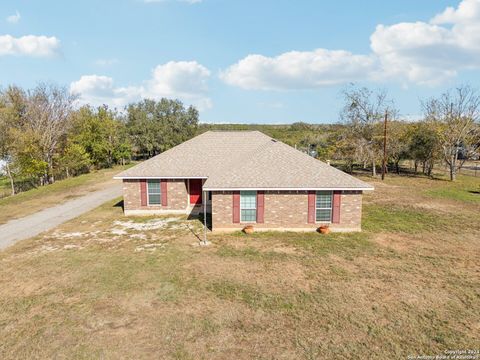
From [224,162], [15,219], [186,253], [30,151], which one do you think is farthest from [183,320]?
[30,151]

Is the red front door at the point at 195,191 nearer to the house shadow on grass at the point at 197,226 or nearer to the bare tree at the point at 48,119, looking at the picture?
the house shadow on grass at the point at 197,226

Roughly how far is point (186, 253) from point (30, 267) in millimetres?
6656

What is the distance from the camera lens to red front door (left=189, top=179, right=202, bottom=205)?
22275mm

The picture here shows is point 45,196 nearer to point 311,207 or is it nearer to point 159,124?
point 311,207

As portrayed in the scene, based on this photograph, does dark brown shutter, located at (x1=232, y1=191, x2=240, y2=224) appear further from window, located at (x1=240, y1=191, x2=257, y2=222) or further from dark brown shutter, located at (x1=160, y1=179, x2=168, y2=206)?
dark brown shutter, located at (x1=160, y1=179, x2=168, y2=206)

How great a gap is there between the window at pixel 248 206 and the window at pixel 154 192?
23.1ft

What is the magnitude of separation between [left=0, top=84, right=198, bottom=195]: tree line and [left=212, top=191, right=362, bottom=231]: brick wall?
27.1m

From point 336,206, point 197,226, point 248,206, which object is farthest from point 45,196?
point 336,206

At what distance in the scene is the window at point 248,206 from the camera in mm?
17438

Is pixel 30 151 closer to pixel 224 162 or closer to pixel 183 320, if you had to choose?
pixel 224 162

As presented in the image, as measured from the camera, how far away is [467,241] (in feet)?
52.8

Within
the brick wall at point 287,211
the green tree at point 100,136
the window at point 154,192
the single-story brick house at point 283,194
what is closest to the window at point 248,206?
the single-story brick house at point 283,194

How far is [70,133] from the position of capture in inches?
1791

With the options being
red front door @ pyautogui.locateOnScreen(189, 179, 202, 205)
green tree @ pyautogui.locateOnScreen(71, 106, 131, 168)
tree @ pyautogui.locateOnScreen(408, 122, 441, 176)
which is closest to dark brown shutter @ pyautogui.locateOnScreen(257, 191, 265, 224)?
red front door @ pyautogui.locateOnScreen(189, 179, 202, 205)
